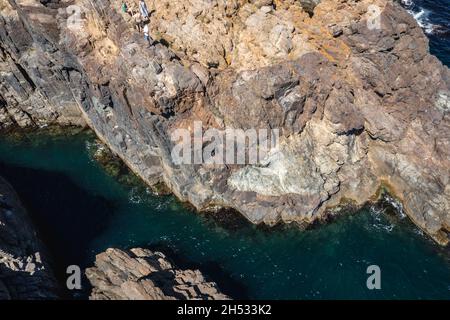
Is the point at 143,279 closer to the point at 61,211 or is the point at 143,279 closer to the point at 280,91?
the point at 61,211

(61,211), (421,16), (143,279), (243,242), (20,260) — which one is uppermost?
(421,16)

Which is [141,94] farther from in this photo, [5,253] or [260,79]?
[5,253]

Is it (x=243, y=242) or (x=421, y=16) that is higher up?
(x=421, y=16)

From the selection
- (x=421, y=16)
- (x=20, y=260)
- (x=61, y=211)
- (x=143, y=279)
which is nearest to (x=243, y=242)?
(x=143, y=279)

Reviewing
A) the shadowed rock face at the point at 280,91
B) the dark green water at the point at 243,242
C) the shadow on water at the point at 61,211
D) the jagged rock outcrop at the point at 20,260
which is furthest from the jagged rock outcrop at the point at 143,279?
the shadowed rock face at the point at 280,91

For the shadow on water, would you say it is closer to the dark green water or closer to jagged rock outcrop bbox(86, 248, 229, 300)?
the dark green water

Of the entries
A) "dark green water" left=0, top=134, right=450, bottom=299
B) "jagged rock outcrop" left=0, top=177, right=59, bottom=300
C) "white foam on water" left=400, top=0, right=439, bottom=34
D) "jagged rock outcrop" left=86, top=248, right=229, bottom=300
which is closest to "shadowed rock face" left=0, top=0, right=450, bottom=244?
"dark green water" left=0, top=134, right=450, bottom=299
